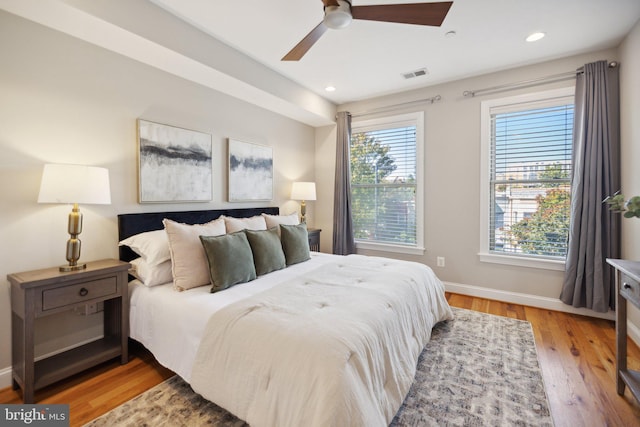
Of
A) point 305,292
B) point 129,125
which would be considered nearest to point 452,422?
point 305,292

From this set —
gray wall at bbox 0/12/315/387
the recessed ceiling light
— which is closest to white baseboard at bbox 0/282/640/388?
the recessed ceiling light

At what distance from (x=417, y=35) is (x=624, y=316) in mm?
2608

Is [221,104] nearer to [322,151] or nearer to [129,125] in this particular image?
[129,125]

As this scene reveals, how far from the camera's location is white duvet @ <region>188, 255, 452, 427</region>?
1.21 meters

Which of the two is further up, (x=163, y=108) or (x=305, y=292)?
(x=163, y=108)

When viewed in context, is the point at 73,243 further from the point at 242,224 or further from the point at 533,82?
the point at 533,82

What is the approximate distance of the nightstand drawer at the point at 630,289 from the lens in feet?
5.15

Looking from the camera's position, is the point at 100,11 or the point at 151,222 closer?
the point at 100,11

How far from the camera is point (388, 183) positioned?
4207 millimetres

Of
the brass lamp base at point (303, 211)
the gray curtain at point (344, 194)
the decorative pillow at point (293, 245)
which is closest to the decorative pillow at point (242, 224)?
the decorative pillow at point (293, 245)

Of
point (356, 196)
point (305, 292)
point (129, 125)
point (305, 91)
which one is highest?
point (305, 91)

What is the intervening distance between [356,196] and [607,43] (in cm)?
311

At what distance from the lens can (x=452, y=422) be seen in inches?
61.8

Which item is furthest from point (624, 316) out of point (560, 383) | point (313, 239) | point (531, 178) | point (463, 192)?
point (313, 239)
